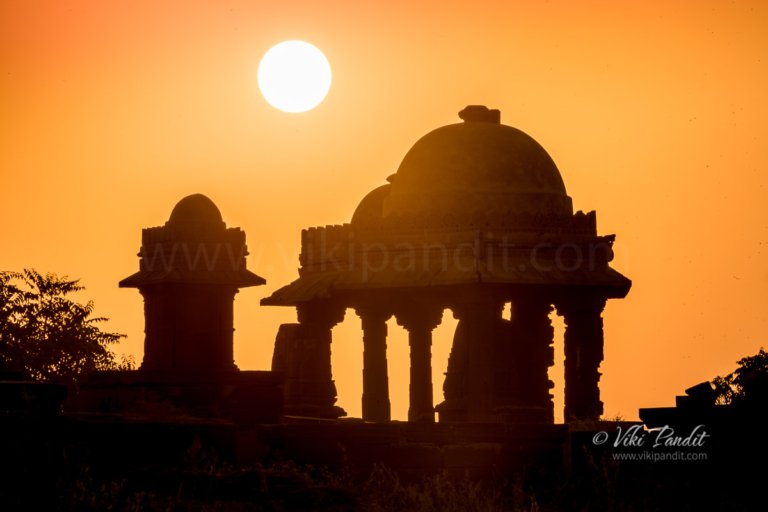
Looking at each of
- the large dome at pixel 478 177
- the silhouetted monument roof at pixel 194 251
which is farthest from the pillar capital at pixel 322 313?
the large dome at pixel 478 177

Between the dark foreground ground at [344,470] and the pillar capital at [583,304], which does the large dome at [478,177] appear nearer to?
the pillar capital at [583,304]

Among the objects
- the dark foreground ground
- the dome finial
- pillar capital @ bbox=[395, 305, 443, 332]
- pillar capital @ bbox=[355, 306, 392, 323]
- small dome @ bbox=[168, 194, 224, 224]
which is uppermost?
the dome finial

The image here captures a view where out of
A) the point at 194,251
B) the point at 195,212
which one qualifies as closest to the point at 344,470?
the point at 194,251

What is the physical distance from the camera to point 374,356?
45.7m

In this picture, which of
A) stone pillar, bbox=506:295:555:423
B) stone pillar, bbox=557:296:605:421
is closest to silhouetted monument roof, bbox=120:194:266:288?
stone pillar, bbox=506:295:555:423

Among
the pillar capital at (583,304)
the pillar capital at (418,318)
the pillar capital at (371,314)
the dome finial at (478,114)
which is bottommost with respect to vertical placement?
the pillar capital at (583,304)

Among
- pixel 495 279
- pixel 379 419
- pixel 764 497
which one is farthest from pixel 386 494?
pixel 379 419

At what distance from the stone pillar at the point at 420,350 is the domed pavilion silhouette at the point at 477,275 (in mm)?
2796

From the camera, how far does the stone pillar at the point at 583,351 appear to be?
139ft

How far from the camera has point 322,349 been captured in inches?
1763

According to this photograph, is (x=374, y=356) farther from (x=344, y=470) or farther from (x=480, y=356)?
(x=344, y=470)

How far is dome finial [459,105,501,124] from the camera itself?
43906mm

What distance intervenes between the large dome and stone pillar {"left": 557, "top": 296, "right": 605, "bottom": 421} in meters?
2.13

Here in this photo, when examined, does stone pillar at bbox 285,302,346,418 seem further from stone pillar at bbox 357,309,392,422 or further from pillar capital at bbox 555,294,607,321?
pillar capital at bbox 555,294,607,321
